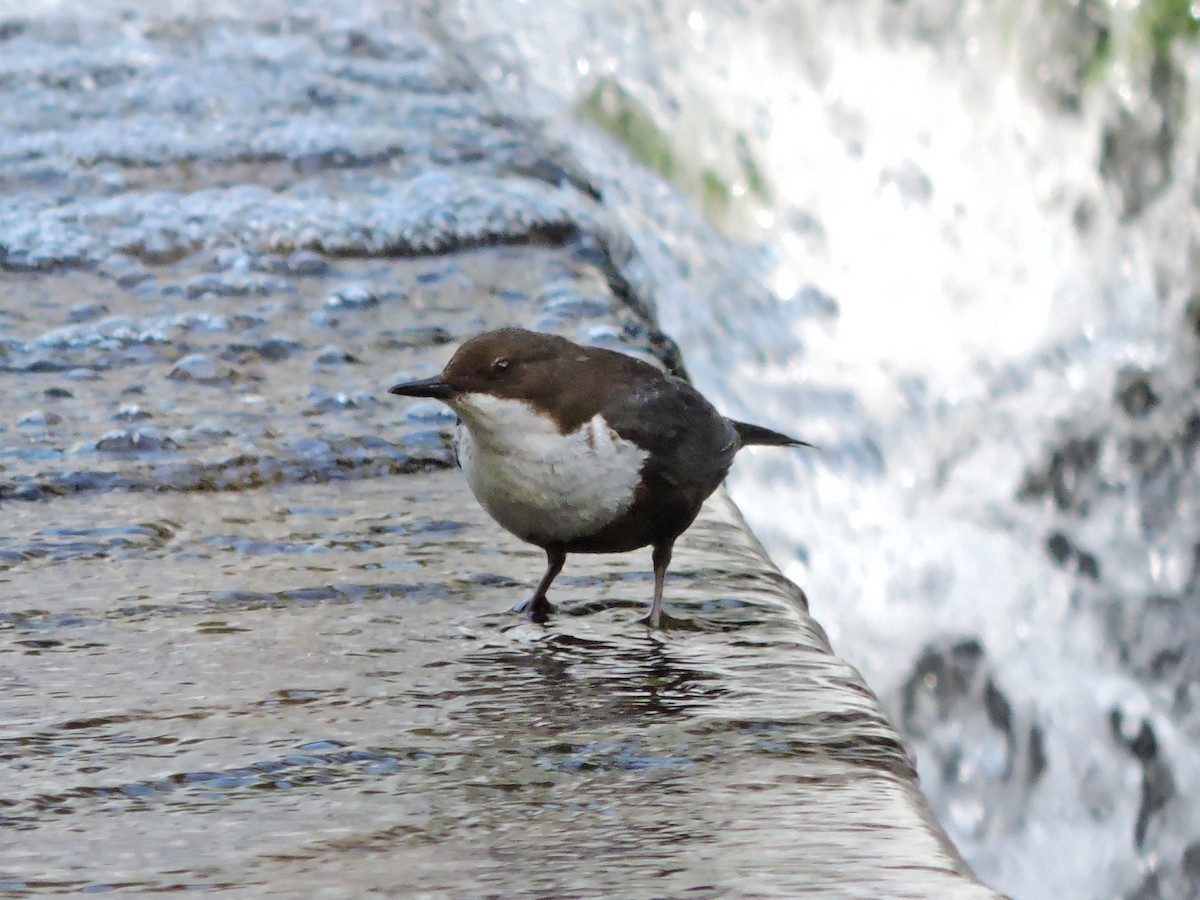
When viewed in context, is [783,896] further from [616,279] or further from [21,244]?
[21,244]

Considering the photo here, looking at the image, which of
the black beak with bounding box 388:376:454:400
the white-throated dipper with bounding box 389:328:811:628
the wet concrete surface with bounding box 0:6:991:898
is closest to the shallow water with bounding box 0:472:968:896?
the wet concrete surface with bounding box 0:6:991:898

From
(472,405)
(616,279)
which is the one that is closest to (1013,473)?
(616,279)

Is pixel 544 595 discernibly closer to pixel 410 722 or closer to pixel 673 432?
pixel 673 432

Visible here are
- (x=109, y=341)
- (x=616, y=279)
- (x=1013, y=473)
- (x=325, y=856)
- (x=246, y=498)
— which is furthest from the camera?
(x=1013, y=473)

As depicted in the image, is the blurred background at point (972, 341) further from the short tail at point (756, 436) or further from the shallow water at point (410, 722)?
the shallow water at point (410, 722)

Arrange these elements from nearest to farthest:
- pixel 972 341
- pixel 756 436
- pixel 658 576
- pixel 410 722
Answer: pixel 410 722 < pixel 658 576 < pixel 756 436 < pixel 972 341

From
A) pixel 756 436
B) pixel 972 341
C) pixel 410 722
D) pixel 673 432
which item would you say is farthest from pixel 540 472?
pixel 972 341

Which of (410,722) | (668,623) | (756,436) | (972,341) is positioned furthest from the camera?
(972,341)

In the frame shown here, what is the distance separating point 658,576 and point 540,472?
0.26 m

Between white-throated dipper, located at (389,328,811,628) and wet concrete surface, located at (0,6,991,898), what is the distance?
0.14 metres

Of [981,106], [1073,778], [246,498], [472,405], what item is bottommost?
[1073,778]

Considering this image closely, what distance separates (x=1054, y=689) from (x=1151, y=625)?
0.68 meters

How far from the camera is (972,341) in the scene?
23.9 ft

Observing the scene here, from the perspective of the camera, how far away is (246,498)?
10.9 ft
